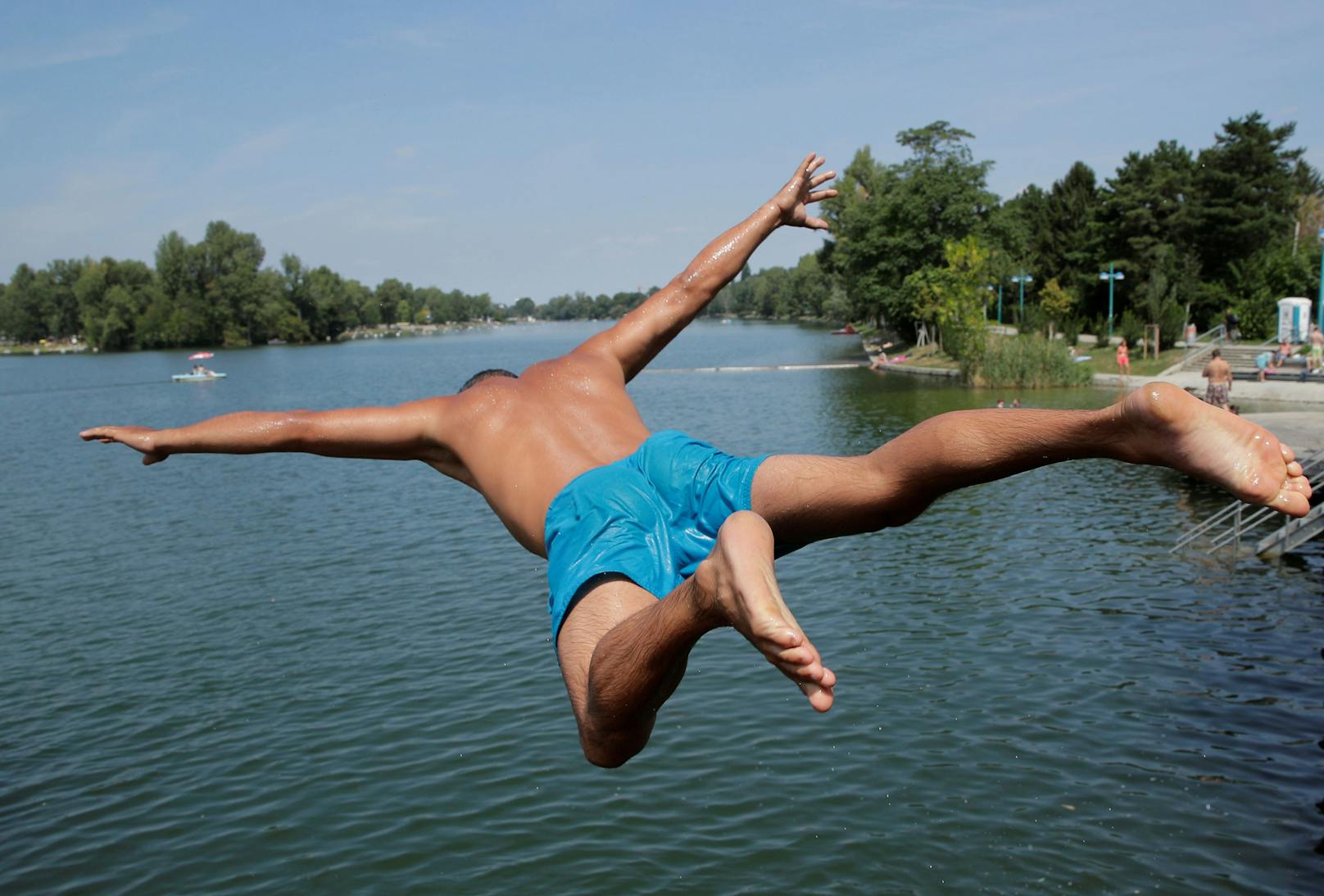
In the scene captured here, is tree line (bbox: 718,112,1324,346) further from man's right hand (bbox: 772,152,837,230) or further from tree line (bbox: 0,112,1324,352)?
man's right hand (bbox: 772,152,837,230)

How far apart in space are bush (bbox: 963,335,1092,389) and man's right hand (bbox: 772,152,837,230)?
41.4m

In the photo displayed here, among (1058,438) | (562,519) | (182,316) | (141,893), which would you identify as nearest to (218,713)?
(141,893)

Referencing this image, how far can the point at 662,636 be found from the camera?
3.22 m

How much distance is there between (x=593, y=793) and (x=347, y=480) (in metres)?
21.4

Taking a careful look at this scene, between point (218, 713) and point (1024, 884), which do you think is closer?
point (1024, 884)

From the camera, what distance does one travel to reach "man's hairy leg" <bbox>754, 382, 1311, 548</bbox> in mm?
3111

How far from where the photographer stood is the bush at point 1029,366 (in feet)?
147

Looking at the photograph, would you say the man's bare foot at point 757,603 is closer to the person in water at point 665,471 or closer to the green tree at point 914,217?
the person in water at point 665,471

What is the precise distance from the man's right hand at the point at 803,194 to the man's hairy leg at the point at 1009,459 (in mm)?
2024

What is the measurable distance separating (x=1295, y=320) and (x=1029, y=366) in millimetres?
9720

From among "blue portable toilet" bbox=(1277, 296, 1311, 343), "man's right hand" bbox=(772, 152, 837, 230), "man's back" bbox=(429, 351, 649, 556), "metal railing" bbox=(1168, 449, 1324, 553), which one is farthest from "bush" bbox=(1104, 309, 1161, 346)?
"man's back" bbox=(429, 351, 649, 556)

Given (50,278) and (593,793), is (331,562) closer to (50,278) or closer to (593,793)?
(593,793)

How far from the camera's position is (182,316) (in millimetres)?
128500

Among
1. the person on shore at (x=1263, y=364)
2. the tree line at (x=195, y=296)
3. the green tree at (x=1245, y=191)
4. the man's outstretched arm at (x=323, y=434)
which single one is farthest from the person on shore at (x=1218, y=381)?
the tree line at (x=195, y=296)
